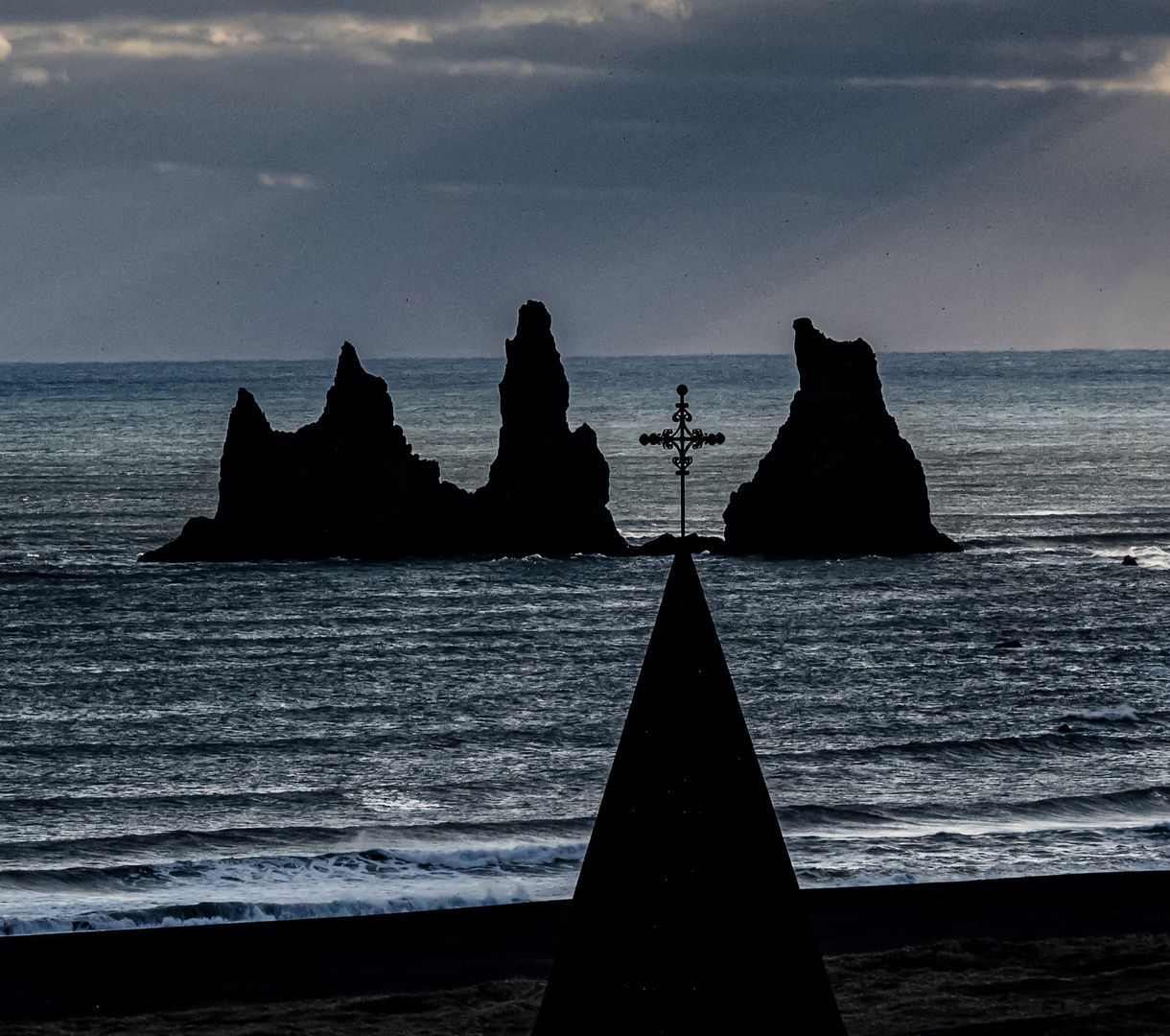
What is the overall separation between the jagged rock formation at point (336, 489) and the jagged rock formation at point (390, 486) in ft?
0.13

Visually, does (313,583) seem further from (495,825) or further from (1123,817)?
(1123,817)

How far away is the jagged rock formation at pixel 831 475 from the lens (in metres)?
62.8

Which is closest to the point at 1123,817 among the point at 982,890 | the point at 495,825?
the point at 982,890

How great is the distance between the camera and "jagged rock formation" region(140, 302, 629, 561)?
209 feet

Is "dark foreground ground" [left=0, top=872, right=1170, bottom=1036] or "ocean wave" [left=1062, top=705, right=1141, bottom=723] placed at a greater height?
"ocean wave" [left=1062, top=705, right=1141, bottom=723]

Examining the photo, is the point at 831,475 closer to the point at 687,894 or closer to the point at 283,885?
the point at 283,885

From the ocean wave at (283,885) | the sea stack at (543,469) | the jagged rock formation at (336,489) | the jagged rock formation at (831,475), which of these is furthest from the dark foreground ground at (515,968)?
the jagged rock formation at (336,489)

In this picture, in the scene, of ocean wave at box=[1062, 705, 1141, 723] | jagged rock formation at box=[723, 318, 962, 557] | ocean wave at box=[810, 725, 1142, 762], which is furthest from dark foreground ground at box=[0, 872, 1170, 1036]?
jagged rock formation at box=[723, 318, 962, 557]

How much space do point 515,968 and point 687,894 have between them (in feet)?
39.0

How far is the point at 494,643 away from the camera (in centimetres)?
4569

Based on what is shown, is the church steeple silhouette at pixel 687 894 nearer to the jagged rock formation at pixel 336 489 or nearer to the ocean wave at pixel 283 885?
the ocean wave at pixel 283 885

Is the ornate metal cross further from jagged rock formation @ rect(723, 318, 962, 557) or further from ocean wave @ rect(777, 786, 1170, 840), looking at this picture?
jagged rock formation @ rect(723, 318, 962, 557)

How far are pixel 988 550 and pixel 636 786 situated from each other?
2333 inches

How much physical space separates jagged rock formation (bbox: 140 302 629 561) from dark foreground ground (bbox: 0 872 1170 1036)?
4249cm
